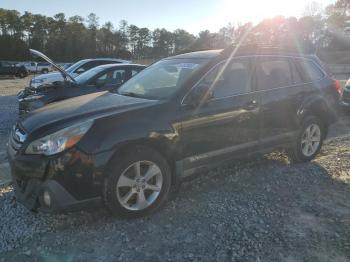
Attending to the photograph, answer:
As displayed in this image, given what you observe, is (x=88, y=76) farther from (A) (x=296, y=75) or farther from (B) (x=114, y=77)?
(A) (x=296, y=75)

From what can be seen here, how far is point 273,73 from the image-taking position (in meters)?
5.30

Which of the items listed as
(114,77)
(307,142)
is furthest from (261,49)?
(114,77)

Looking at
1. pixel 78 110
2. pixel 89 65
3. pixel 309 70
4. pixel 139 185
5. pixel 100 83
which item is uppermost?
pixel 89 65

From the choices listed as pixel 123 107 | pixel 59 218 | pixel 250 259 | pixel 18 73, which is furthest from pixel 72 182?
pixel 18 73

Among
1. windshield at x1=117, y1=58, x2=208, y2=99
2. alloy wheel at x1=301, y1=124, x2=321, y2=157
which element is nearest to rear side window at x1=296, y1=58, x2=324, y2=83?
alloy wheel at x1=301, y1=124, x2=321, y2=157

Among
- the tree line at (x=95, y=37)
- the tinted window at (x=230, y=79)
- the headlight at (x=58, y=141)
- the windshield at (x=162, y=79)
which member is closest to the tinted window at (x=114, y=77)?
the windshield at (x=162, y=79)

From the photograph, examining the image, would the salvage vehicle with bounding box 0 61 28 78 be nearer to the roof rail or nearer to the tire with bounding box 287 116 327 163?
the roof rail

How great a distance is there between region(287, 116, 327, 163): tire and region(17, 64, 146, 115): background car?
3260mm

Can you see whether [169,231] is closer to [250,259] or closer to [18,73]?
[250,259]

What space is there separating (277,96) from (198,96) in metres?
1.42

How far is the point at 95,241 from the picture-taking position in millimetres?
3541

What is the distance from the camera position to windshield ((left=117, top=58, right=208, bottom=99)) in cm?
449

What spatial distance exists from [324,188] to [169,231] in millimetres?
2209

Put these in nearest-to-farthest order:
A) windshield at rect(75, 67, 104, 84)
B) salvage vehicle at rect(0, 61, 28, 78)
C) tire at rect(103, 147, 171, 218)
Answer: tire at rect(103, 147, 171, 218), windshield at rect(75, 67, 104, 84), salvage vehicle at rect(0, 61, 28, 78)
